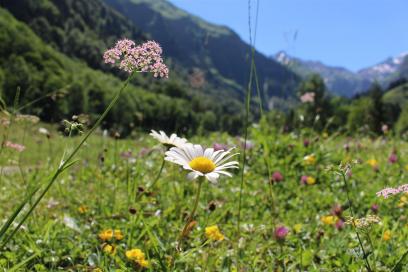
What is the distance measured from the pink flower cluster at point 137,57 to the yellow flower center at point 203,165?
410mm

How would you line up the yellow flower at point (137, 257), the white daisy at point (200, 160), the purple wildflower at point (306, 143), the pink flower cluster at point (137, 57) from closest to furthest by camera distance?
the pink flower cluster at point (137, 57)
the white daisy at point (200, 160)
the yellow flower at point (137, 257)
the purple wildflower at point (306, 143)

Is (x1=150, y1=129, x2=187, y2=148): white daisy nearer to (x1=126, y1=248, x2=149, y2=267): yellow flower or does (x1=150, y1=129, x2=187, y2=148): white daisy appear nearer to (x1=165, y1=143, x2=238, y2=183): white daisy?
(x1=165, y1=143, x2=238, y2=183): white daisy

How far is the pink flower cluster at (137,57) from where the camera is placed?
1.76 m

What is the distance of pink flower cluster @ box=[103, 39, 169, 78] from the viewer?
176 centimetres

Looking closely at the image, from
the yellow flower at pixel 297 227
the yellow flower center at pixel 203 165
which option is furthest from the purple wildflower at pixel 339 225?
the yellow flower center at pixel 203 165


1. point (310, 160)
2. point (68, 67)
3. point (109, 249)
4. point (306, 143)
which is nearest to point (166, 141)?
point (109, 249)

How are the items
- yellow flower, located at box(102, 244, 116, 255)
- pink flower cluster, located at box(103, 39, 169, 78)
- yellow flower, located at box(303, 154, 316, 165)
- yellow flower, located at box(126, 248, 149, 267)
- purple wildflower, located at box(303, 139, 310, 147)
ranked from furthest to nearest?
1. purple wildflower, located at box(303, 139, 310, 147)
2. yellow flower, located at box(303, 154, 316, 165)
3. yellow flower, located at box(102, 244, 116, 255)
4. yellow flower, located at box(126, 248, 149, 267)
5. pink flower cluster, located at box(103, 39, 169, 78)

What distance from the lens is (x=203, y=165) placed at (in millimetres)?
Answer: 1942

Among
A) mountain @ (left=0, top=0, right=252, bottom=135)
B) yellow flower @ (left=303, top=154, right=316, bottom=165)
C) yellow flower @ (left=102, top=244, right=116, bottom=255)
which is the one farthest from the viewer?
mountain @ (left=0, top=0, right=252, bottom=135)

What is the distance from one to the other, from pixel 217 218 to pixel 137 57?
2484mm

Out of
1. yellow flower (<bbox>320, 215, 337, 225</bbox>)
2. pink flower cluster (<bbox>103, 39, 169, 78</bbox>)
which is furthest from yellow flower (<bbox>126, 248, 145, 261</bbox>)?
yellow flower (<bbox>320, 215, 337, 225</bbox>)

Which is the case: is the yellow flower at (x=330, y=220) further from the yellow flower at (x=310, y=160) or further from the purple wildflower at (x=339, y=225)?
the yellow flower at (x=310, y=160)

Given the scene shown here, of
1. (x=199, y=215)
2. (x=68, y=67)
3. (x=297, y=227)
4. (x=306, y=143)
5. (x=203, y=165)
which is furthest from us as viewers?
(x=68, y=67)

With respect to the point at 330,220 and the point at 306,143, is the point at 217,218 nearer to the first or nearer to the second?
the point at 330,220
